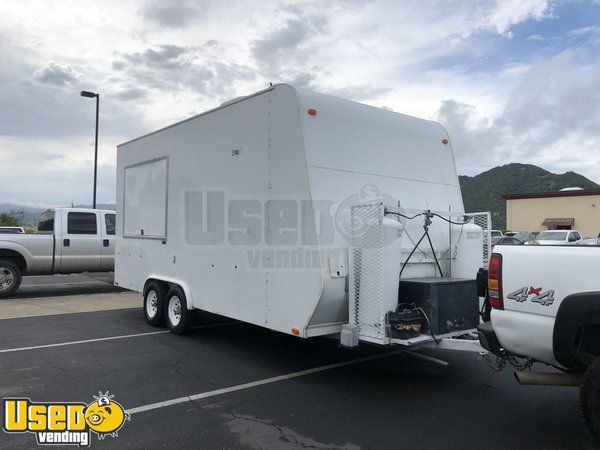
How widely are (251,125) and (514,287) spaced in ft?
11.8

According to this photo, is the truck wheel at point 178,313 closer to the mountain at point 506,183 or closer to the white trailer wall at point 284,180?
the white trailer wall at point 284,180

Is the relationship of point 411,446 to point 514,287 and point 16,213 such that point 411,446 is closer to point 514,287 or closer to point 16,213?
point 514,287

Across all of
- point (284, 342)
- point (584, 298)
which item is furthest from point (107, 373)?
point (584, 298)

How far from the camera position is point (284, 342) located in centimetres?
754

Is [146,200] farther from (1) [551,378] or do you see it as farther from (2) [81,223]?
(1) [551,378]

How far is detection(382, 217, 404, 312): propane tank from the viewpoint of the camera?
5109mm

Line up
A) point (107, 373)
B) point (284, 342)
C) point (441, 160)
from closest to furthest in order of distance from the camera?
point (107, 373) < point (441, 160) < point (284, 342)

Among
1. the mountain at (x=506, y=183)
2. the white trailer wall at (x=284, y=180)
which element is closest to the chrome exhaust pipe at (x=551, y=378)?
the white trailer wall at (x=284, y=180)

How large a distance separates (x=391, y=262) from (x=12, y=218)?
30967 mm

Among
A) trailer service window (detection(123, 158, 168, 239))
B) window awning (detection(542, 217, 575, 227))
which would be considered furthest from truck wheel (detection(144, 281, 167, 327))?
window awning (detection(542, 217, 575, 227))

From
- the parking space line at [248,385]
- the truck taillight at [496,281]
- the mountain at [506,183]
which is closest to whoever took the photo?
the truck taillight at [496,281]

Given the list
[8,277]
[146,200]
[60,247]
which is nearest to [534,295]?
[146,200]

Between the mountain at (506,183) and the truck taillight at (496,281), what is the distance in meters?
52.2

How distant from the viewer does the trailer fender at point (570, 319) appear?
3605 millimetres
